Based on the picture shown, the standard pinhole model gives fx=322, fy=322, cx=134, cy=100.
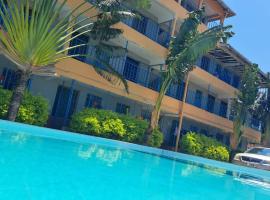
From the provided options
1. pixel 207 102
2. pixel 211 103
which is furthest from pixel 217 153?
pixel 211 103

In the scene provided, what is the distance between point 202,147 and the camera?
21.9m

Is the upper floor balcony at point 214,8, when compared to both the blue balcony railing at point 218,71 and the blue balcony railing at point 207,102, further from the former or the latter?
the blue balcony railing at point 207,102

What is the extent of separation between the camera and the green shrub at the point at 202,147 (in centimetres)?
2122

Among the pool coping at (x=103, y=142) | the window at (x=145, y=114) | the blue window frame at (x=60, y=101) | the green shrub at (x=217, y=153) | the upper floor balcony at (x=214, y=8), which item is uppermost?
the upper floor balcony at (x=214, y=8)

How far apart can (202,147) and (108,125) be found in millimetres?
8842

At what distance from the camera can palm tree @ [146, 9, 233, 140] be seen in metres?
17.9

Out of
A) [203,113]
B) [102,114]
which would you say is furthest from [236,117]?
[102,114]

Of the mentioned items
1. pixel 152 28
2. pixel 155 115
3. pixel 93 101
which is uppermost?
pixel 152 28

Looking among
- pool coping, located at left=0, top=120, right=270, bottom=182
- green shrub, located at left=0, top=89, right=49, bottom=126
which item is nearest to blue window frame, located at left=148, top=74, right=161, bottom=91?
pool coping, located at left=0, top=120, right=270, bottom=182

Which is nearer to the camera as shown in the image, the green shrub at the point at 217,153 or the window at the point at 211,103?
the green shrub at the point at 217,153

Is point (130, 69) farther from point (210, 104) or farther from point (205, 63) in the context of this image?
point (210, 104)

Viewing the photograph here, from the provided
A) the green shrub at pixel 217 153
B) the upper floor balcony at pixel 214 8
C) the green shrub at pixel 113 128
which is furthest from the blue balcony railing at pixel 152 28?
the green shrub at pixel 113 128

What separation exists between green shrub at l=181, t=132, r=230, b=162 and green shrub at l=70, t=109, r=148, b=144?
476cm

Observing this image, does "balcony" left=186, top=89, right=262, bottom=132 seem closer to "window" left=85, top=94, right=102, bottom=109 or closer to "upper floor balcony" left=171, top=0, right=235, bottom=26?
"upper floor balcony" left=171, top=0, right=235, bottom=26
